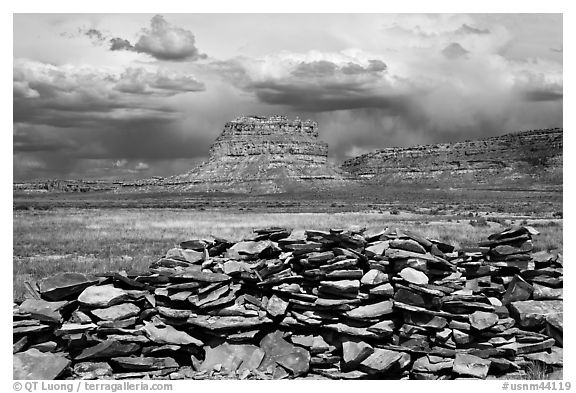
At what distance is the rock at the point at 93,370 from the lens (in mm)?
8797

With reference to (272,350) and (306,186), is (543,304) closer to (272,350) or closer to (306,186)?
(272,350)

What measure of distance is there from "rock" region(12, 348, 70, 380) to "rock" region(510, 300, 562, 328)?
775cm

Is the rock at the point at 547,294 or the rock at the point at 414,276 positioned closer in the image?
the rock at the point at 414,276

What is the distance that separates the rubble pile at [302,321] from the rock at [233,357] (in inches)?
0.8

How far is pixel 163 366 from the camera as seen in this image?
9.00m

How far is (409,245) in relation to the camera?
32.1 feet

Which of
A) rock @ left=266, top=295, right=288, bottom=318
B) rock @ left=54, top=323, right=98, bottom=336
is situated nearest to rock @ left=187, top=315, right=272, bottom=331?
rock @ left=266, top=295, right=288, bottom=318

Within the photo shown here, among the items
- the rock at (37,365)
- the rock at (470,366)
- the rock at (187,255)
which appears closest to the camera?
the rock at (37,365)

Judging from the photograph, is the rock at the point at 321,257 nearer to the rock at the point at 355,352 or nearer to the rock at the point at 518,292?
the rock at the point at 355,352

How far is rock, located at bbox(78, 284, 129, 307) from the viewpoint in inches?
370

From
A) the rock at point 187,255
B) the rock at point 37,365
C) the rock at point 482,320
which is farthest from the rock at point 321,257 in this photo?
the rock at point 37,365

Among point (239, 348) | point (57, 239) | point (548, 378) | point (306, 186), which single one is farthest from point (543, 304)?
point (306, 186)

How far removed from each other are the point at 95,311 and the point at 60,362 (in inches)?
39.8

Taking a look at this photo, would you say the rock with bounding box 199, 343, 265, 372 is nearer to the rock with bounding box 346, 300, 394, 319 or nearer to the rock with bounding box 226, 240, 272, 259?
the rock with bounding box 346, 300, 394, 319
